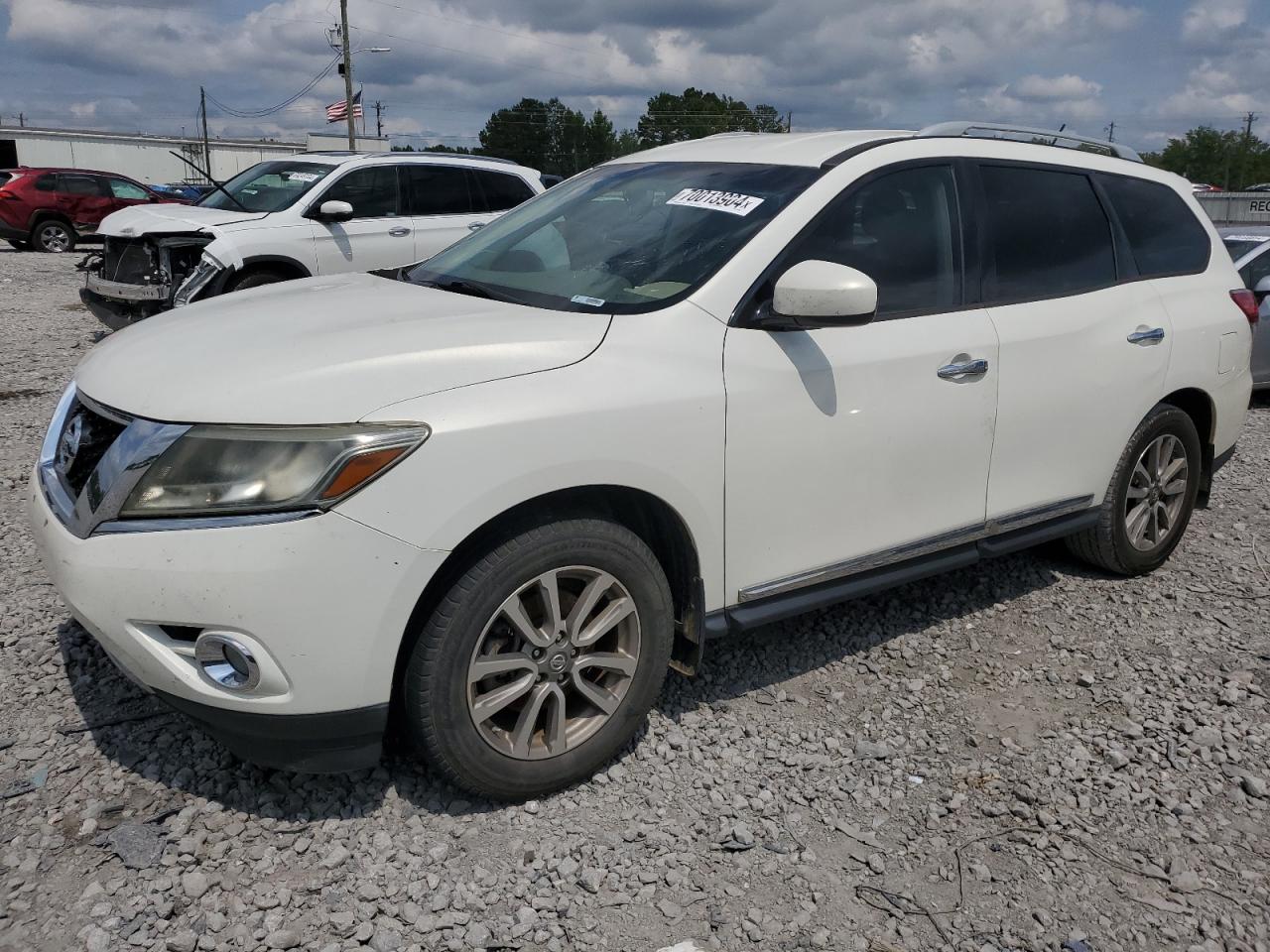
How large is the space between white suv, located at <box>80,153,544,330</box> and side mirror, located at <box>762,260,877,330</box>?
6.67 meters

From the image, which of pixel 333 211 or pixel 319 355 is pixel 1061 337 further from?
pixel 333 211

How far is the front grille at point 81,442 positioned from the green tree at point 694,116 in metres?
78.7

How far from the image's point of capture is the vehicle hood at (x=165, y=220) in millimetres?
8961

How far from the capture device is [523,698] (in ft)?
9.33

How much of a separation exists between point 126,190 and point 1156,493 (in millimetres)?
22304

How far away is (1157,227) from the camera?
4.54m

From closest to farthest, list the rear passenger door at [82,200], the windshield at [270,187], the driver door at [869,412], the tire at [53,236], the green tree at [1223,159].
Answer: the driver door at [869,412], the windshield at [270,187], the tire at [53,236], the rear passenger door at [82,200], the green tree at [1223,159]

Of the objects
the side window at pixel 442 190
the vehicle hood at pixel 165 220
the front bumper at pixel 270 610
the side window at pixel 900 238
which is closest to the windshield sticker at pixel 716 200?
the side window at pixel 900 238

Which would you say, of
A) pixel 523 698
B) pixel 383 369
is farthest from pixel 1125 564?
pixel 383 369

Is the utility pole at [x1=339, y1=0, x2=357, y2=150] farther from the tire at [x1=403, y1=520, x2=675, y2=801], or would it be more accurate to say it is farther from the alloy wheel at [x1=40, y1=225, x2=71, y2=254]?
the tire at [x1=403, y1=520, x2=675, y2=801]

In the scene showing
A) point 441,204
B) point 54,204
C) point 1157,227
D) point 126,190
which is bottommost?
point 1157,227

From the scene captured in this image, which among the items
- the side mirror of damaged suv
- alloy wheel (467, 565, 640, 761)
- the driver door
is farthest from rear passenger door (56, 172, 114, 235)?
alloy wheel (467, 565, 640, 761)

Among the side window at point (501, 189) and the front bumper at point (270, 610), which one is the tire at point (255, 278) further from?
the front bumper at point (270, 610)

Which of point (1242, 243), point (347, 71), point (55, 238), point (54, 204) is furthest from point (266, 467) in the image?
point (347, 71)
